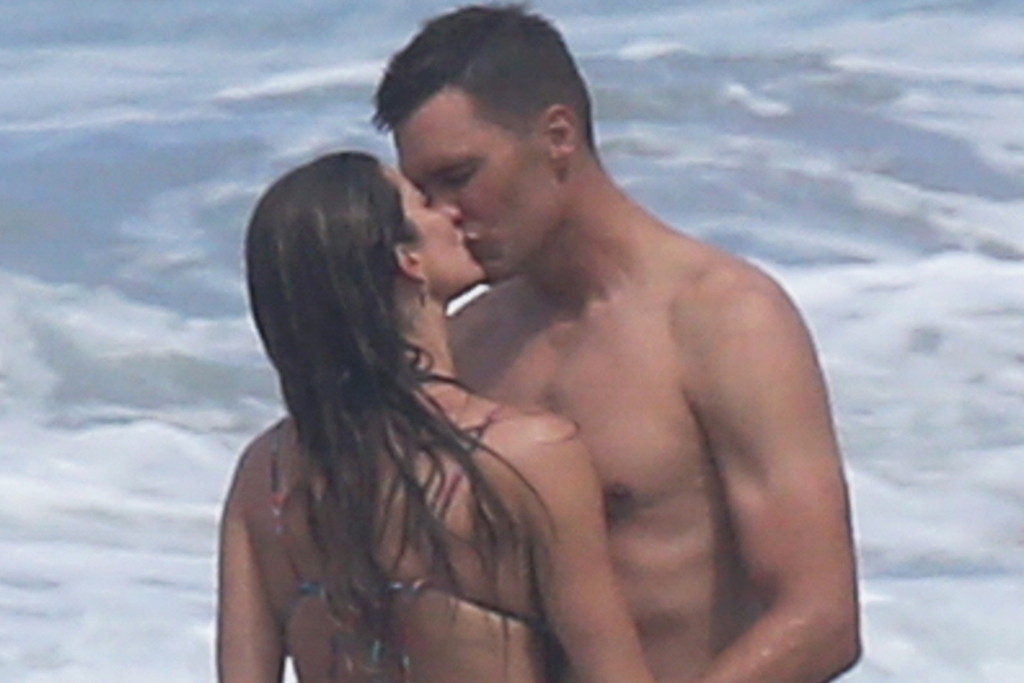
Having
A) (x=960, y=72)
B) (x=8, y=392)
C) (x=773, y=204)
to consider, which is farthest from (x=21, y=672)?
(x=960, y=72)

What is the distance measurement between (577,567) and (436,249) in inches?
13.1

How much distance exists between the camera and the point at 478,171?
9.50ft

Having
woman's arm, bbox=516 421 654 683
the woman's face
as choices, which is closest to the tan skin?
the woman's face

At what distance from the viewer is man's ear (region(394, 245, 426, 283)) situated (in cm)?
266

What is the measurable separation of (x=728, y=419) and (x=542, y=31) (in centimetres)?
48

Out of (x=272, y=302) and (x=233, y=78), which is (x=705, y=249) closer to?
(x=272, y=302)

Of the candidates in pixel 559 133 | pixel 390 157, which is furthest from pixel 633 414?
pixel 390 157

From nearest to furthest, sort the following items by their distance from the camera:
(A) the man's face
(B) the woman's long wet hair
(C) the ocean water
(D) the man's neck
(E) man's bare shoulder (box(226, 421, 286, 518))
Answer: (B) the woman's long wet hair, (E) man's bare shoulder (box(226, 421, 286, 518)), (A) the man's face, (D) the man's neck, (C) the ocean water

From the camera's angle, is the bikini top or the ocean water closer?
the bikini top

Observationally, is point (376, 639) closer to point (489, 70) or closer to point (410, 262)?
Result: point (410, 262)

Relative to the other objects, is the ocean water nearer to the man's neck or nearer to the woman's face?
the man's neck

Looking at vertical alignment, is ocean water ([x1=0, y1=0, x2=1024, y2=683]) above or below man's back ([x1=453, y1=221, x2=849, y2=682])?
below

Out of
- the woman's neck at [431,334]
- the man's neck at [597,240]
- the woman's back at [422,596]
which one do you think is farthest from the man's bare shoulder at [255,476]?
the man's neck at [597,240]

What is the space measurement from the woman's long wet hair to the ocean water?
3244 millimetres
